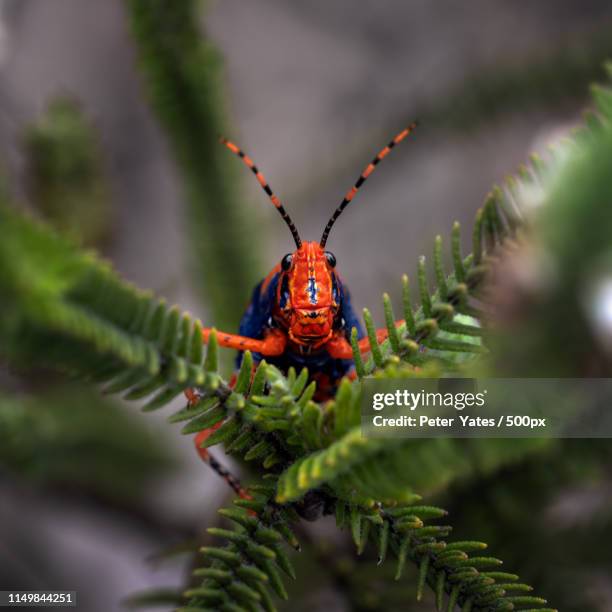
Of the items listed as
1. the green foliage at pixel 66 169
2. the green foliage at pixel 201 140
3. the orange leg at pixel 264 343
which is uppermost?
the green foliage at pixel 66 169

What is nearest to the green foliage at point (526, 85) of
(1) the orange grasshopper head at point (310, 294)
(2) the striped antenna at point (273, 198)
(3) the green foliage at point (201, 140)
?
(3) the green foliage at point (201, 140)

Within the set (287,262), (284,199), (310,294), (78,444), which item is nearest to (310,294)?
(310,294)

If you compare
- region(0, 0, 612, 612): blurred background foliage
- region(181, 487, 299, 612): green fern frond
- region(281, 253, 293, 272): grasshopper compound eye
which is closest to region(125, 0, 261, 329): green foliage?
region(0, 0, 612, 612): blurred background foliage

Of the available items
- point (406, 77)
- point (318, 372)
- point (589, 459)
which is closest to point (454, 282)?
point (318, 372)

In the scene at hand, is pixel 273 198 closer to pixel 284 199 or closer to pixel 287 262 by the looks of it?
pixel 287 262

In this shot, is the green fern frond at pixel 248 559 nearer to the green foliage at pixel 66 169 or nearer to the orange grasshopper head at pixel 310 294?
the orange grasshopper head at pixel 310 294

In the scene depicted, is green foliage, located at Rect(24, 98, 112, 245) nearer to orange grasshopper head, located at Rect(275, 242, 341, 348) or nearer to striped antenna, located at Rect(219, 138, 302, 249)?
striped antenna, located at Rect(219, 138, 302, 249)

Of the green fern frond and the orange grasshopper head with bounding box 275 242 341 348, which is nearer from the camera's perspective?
the green fern frond
